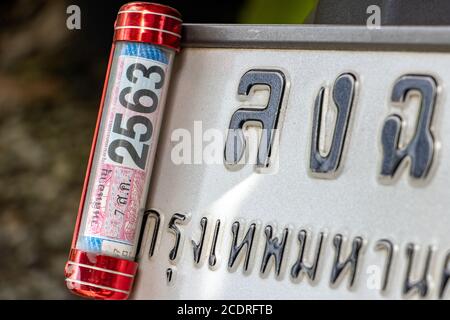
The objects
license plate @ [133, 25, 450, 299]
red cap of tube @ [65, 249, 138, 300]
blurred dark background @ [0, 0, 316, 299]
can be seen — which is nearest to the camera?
license plate @ [133, 25, 450, 299]

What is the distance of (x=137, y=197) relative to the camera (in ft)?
5.10

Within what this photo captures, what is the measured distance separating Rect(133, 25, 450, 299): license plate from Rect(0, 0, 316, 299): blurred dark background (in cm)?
126

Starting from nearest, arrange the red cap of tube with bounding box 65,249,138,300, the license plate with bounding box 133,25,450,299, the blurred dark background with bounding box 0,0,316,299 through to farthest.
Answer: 1. the license plate with bounding box 133,25,450,299
2. the red cap of tube with bounding box 65,249,138,300
3. the blurred dark background with bounding box 0,0,316,299

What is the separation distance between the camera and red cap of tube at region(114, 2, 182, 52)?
156 centimetres

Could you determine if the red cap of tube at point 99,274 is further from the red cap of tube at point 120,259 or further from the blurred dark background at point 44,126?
the blurred dark background at point 44,126

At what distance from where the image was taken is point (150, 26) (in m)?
1.57

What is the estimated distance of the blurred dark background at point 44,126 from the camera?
2.85 meters

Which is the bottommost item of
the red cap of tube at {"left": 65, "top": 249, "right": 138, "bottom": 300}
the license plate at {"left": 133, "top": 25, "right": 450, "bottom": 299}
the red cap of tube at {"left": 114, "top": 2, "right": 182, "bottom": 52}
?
the red cap of tube at {"left": 65, "top": 249, "right": 138, "bottom": 300}

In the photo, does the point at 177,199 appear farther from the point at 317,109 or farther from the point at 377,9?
the point at 377,9

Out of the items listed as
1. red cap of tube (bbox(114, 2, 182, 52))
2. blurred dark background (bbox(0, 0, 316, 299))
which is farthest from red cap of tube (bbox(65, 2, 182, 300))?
blurred dark background (bbox(0, 0, 316, 299))

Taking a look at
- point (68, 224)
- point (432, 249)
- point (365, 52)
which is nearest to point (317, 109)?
point (365, 52)

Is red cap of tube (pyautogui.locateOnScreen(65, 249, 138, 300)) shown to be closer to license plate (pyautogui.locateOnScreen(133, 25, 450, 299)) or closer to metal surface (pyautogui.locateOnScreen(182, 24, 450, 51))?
license plate (pyautogui.locateOnScreen(133, 25, 450, 299))

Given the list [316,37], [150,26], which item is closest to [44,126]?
[150,26]

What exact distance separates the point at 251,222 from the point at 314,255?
0.11 m
